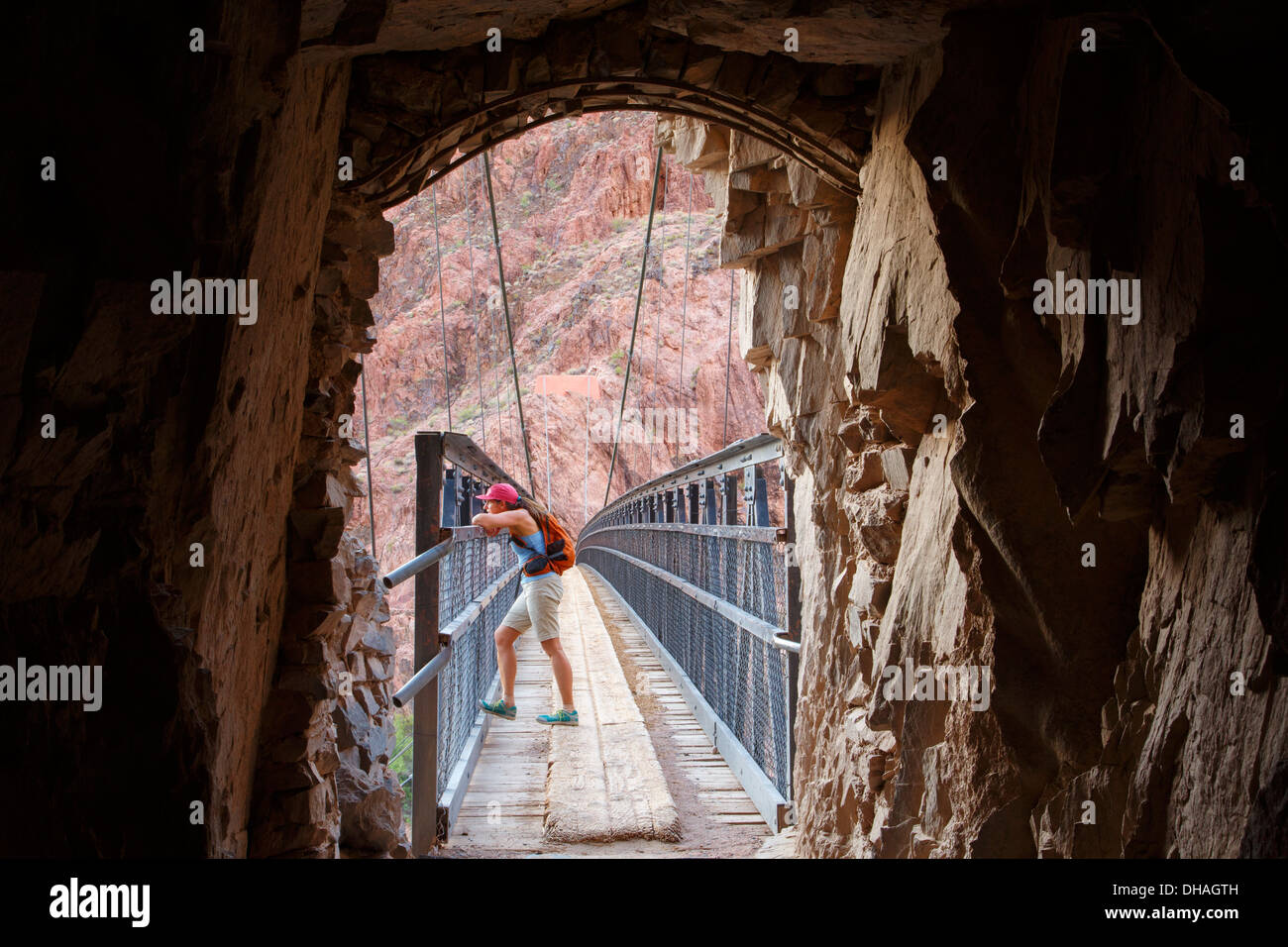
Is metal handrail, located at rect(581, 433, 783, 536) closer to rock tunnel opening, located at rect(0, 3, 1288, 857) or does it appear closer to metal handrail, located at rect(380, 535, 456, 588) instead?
rock tunnel opening, located at rect(0, 3, 1288, 857)

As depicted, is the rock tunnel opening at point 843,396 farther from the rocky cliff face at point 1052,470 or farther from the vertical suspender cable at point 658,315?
the vertical suspender cable at point 658,315

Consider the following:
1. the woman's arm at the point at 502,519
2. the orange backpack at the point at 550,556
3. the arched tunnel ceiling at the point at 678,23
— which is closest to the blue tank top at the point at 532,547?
the orange backpack at the point at 550,556

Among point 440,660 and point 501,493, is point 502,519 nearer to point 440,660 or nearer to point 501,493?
point 501,493

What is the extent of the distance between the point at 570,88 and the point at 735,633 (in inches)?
115

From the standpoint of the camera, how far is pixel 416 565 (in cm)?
304

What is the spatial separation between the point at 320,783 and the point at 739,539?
2.47 m

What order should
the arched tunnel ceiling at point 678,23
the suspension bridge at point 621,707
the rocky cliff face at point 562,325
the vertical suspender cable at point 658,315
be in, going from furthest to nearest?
the rocky cliff face at point 562,325
the vertical suspender cable at point 658,315
the suspension bridge at point 621,707
the arched tunnel ceiling at point 678,23

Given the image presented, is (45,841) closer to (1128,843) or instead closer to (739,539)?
(1128,843)

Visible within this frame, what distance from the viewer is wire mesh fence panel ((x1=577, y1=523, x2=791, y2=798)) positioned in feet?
12.9

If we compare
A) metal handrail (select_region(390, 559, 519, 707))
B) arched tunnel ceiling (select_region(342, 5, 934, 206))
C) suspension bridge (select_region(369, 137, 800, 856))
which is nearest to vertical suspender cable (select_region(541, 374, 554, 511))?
suspension bridge (select_region(369, 137, 800, 856))

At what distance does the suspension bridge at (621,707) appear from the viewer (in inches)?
139

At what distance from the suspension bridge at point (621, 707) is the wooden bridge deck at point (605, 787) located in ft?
0.04

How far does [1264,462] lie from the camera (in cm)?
145
